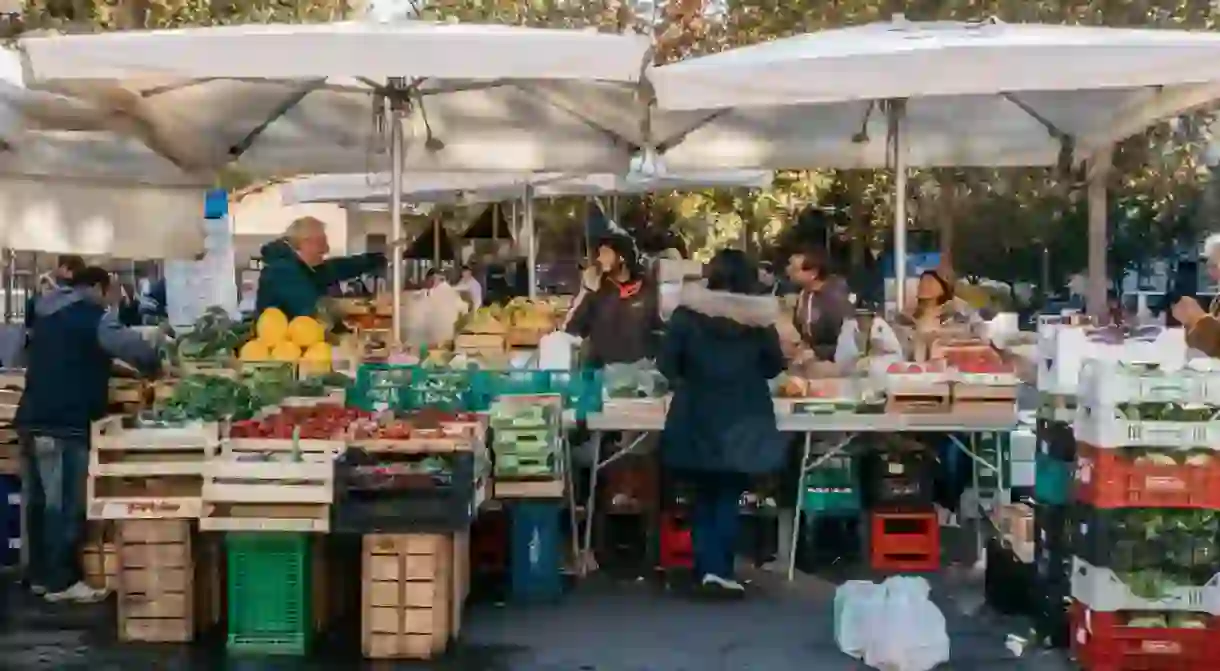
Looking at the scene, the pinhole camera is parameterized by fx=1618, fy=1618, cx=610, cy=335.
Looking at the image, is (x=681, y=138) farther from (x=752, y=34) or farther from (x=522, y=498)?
(x=752, y=34)

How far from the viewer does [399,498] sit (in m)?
6.79

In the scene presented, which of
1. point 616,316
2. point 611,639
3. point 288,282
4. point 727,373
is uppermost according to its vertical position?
point 288,282

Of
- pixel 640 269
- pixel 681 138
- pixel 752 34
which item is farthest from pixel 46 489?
pixel 752 34

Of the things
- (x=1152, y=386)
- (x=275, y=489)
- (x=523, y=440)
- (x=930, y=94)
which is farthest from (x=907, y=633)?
(x=275, y=489)

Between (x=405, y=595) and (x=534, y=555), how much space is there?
4.51ft

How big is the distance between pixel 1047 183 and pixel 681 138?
10.5 m

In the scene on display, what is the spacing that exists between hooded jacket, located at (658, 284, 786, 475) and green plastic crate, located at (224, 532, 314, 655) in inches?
81.0

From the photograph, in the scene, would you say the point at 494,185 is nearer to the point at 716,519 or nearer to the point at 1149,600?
the point at 716,519

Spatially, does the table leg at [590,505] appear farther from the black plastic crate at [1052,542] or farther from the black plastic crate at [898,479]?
the black plastic crate at [1052,542]

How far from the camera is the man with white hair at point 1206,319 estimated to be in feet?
25.7

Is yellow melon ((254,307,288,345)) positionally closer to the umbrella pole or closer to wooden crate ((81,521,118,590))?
wooden crate ((81,521,118,590))

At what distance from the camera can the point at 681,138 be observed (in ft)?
34.9

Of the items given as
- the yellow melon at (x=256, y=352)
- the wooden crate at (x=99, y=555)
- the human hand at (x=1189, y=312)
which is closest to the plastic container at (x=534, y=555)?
the yellow melon at (x=256, y=352)

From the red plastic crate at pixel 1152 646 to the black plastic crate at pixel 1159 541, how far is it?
226 mm
